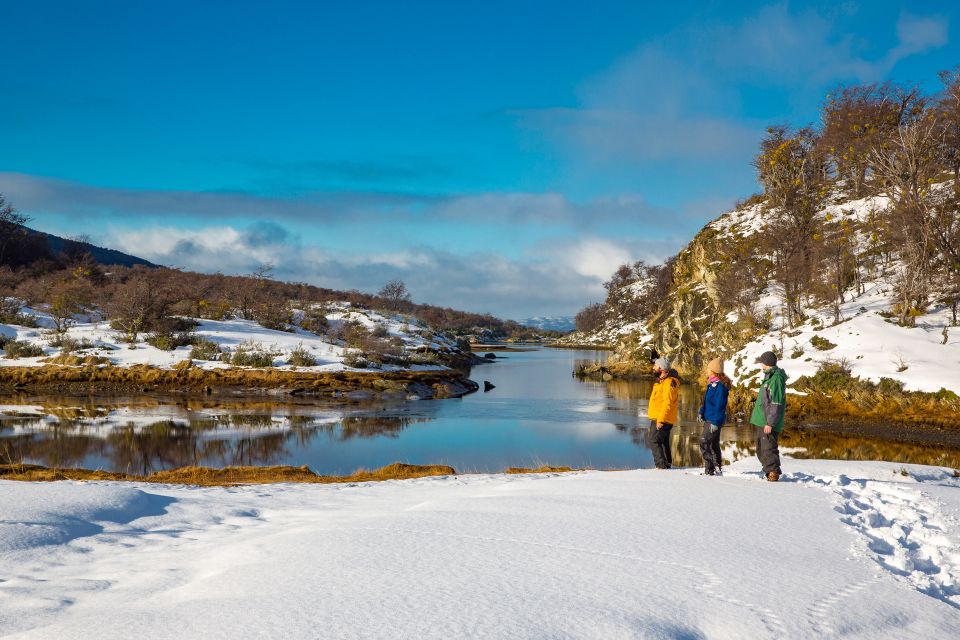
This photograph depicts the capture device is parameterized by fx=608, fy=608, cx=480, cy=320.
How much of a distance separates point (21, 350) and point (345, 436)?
2475 centimetres

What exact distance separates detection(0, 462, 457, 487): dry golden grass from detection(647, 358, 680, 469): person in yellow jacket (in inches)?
171

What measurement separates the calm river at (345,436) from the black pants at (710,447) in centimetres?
516

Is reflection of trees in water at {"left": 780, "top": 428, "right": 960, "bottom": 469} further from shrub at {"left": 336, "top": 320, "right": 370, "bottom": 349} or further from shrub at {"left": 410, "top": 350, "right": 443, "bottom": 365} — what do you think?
shrub at {"left": 336, "top": 320, "right": 370, "bottom": 349}

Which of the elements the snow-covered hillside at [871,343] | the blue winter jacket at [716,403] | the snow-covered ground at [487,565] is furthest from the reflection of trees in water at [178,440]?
the snow-covered hillside at [871,343]

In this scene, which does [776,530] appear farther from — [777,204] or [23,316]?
[23,316]

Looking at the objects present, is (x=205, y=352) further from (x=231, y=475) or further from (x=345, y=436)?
(x=231, y=475)

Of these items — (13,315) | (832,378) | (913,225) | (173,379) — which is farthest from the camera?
(13,315)

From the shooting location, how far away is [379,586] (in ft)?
12.7

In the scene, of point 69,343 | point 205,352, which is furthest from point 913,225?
point 69,343

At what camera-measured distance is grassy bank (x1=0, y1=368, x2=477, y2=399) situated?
30516mm

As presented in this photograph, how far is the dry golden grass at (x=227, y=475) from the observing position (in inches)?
451

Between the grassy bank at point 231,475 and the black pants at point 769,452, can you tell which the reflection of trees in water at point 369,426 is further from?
the black pants at point 769,452

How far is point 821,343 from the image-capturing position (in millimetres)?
27094

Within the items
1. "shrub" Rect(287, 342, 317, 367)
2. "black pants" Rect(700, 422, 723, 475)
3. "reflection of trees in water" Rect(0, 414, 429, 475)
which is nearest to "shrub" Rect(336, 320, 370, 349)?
"shrub" Rect(287, 342, 317, 367)
